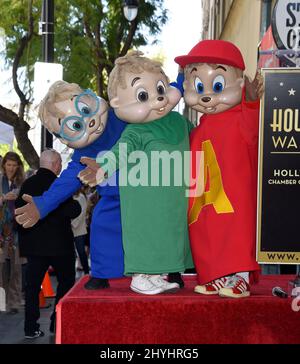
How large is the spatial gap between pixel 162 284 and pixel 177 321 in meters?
0.32

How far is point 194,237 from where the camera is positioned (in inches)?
155

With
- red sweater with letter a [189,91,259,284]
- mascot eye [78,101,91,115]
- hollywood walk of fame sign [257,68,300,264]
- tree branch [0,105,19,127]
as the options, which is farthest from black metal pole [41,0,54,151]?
hollywood walk of fame sign [257,68,300,264]

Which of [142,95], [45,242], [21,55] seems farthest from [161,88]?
[21,55]

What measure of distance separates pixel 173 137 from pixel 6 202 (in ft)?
13.6

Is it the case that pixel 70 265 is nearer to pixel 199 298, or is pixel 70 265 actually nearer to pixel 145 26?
pixel 199 298

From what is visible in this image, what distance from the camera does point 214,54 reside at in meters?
3.92

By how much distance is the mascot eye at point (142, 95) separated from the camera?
4000 mm

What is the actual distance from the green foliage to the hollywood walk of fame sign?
41.0 ft

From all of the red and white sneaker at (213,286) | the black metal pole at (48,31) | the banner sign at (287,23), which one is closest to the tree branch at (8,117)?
the black metal pole at (48,31)

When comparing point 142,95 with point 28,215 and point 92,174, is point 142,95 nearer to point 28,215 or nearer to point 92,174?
point 92,174

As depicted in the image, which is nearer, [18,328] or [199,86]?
[199,86]

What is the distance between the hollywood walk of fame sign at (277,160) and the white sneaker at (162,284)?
524mm

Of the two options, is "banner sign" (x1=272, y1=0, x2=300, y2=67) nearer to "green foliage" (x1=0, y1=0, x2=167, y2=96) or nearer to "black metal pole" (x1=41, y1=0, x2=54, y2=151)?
"black metal pole" (x1=41, y1=0, x2=54, y2=151)

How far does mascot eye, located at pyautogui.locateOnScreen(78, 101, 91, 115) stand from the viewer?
415cm
